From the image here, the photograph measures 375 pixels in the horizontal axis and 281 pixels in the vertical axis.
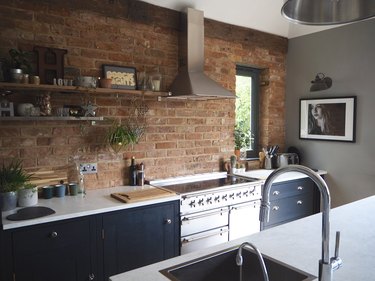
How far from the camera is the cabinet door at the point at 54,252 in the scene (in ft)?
6.30

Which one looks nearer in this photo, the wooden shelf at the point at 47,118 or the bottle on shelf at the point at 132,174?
the wooden shelf at the point at 47,118

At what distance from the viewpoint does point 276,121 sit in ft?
13.8

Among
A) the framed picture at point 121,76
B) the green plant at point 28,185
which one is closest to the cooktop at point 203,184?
the framed picture at point 121,76

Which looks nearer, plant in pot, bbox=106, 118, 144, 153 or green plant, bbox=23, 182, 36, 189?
green plant, bbox=23, 182, 36, 189

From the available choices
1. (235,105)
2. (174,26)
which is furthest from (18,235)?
(235,105)

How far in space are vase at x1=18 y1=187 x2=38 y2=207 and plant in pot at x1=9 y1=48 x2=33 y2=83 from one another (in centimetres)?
79

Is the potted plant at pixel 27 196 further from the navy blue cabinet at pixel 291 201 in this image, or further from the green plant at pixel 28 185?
the navy blue cabinet at pixel 291 201

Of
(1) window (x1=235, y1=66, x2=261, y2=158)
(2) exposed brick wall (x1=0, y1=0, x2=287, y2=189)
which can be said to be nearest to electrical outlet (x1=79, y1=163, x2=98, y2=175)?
(2) exposed brick wall (x1=0, y1=0, x2=287, y2=189)

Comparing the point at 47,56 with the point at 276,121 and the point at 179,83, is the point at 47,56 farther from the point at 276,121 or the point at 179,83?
the point at 276,121

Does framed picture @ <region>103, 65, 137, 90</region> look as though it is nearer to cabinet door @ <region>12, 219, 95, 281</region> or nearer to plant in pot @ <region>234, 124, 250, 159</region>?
cabinet door @ <region>12, 219, 95, 281</region>

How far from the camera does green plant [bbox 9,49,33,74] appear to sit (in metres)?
2.24

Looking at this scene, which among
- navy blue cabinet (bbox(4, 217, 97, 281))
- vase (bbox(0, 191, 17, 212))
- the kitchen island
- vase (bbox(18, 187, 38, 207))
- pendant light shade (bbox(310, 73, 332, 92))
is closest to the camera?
the kitchen island

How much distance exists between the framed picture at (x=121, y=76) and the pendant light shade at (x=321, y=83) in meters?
2.14

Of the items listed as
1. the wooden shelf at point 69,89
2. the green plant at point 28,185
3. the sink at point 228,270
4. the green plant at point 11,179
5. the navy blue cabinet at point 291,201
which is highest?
the wooden shelf at point 69,89
